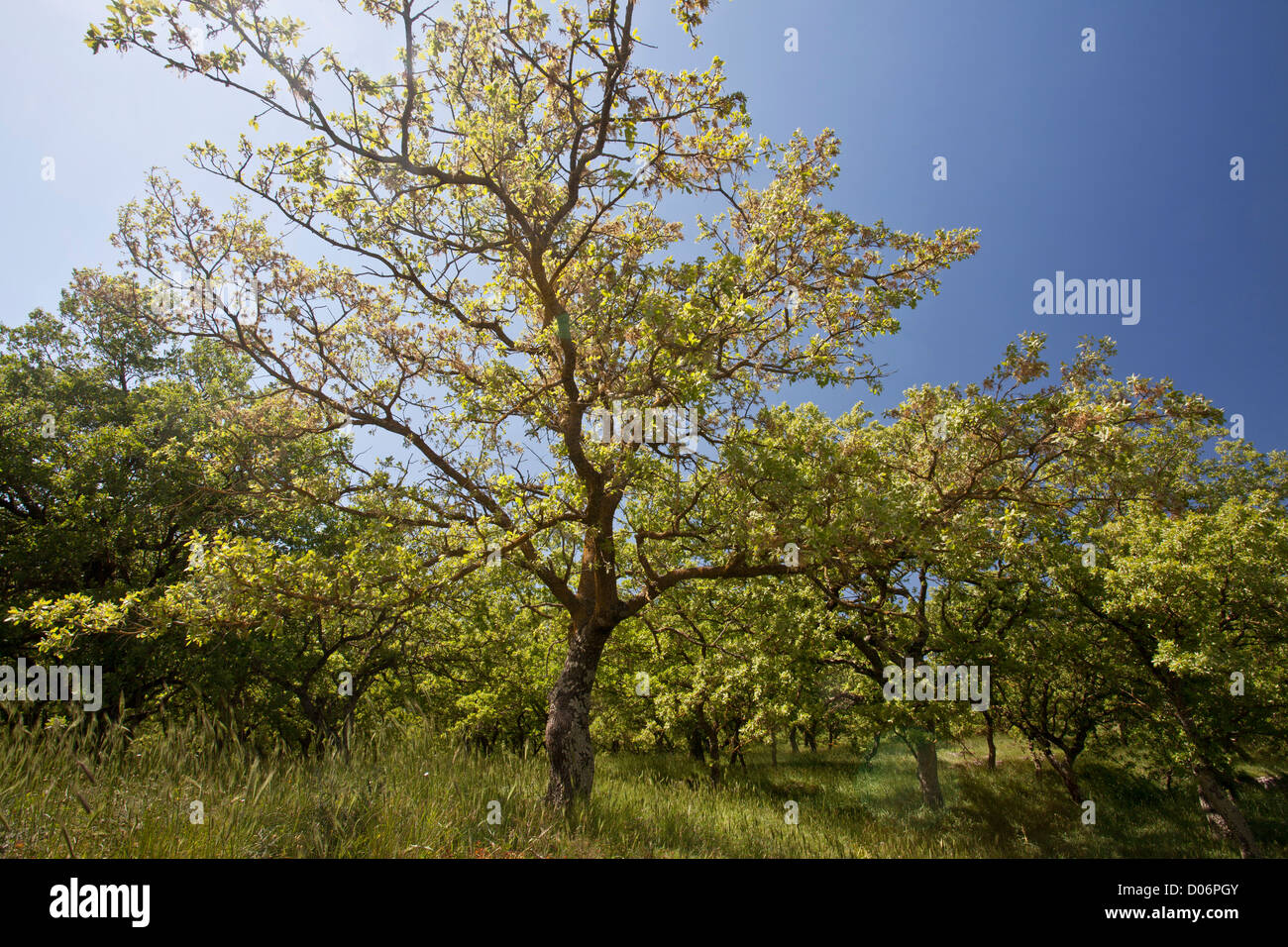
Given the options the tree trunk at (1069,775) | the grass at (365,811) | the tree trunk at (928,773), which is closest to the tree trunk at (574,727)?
the grass at (365,811)

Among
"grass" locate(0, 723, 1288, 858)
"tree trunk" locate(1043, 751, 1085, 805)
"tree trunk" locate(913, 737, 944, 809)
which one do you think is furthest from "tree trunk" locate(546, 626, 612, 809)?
"tree trunk" locate(1043, 751, 1085, 805)

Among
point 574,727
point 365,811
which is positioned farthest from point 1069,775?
point 365,811

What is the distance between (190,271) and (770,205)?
29.5 feet

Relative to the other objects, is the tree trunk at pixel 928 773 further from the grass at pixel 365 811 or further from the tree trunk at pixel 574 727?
the tree trunk at pixel 574 727

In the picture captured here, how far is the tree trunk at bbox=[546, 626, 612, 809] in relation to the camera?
8477 millimetres

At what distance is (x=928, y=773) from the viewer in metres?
16.0

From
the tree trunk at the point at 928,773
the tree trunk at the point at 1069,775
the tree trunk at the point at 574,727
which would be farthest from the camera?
the tree trunk at the point at 1069,775

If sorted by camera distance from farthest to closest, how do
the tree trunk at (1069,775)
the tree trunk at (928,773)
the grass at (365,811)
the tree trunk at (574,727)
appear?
the tree trunk at (1069,775) → the tree trunk at (928,773) → the tree trunk at (574,727) → the grass at (365,811)

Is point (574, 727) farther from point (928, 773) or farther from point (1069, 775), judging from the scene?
point (1069, 775)

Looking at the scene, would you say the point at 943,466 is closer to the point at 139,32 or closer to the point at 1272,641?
the point at 1272,641

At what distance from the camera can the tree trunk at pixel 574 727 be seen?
848 centimetres

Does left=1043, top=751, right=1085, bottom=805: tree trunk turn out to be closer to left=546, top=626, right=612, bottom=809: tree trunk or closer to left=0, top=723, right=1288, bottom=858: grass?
left=0, top=723, right=1288, bottom=858: grass

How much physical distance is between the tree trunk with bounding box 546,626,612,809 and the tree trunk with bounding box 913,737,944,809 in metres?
11.3

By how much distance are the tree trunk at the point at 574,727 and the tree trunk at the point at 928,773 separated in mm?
11325
